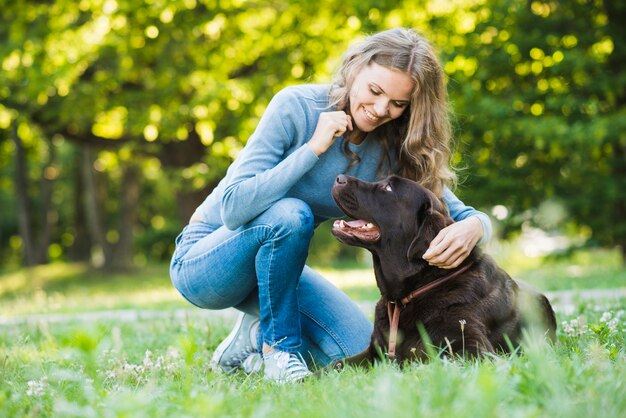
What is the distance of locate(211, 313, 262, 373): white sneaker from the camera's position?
379cm

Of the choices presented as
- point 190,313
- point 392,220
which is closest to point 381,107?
point 392,220

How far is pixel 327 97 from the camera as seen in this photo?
155 inches

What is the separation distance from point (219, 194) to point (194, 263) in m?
0.41

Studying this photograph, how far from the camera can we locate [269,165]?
369 cm

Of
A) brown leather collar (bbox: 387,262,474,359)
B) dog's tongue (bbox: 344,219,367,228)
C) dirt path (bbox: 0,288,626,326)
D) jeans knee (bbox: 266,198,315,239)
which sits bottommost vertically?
dirt path (bbox: 0,288,626,326)

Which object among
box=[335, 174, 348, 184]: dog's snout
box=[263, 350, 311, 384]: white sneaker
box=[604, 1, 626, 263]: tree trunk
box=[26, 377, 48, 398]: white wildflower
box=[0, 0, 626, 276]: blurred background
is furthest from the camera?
box=[604, 1, 626, 263]: tree trunk

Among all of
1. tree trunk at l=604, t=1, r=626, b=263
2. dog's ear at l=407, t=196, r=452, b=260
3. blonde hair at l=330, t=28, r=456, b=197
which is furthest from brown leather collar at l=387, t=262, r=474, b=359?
tree trunk at l=604, t=1, r=626, b=263

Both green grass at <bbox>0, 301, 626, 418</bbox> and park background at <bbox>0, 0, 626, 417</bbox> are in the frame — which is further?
park background at <bbox>0, 0, 626, 417</bbox>

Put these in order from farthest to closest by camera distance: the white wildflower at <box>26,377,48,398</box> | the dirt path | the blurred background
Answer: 1. the blurred background
2. the dirt path
3. the white wildflower at <box>26,377,48,398</box>

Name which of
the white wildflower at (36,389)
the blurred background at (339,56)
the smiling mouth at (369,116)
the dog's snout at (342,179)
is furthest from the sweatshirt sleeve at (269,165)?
the blurred background at (339,56)

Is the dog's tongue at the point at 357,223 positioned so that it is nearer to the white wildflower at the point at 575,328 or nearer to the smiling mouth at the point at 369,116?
the smiling mouth at the point at 369,116

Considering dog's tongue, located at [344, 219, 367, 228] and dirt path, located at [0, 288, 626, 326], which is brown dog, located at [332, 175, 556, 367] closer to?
dog's tongue, located at [344, 219, 367, 228]

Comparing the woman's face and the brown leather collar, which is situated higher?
the woman's face

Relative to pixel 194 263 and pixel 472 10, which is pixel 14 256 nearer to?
pixel 472 10
